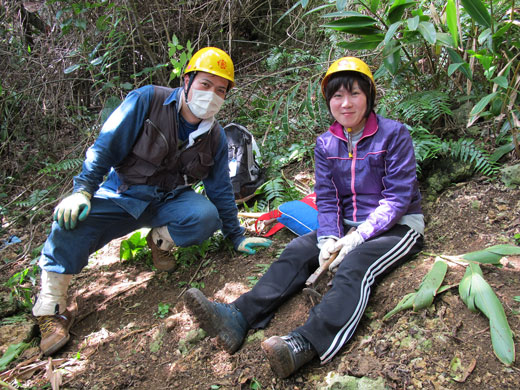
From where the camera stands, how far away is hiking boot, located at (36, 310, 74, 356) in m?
2.30

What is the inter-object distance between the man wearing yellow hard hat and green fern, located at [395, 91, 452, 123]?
1363 millimetres

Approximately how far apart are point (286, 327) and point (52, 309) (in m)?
1.48

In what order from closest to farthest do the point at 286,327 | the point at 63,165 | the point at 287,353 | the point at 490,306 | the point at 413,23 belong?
the point at 490,306
the point at 287,353
the point at 286,327
the point at 413,23
the point at 63,165

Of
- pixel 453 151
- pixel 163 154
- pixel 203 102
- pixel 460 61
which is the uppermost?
pixel 460 61

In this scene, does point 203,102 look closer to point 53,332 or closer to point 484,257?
point 53,332

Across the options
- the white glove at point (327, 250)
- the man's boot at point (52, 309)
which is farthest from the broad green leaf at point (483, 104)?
the man's boot at point (52, 309)

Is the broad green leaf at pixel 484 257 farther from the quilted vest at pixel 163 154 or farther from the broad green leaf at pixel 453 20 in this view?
the quilted vest at pixel 163 154

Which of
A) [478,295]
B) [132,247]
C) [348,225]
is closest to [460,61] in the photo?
[348,225]

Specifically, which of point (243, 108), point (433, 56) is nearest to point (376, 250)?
point (433, 56)

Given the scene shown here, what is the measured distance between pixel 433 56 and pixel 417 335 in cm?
231

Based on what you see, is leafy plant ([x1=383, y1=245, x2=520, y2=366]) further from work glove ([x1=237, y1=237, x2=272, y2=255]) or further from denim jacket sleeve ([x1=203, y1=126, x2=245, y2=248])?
denim jacket sleeve ([x1=203, y1=126, x2=245, y2=248])

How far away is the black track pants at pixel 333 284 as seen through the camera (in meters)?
1.79

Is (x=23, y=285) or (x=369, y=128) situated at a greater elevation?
(x=369, y=128)

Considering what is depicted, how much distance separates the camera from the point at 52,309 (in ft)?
7.88
